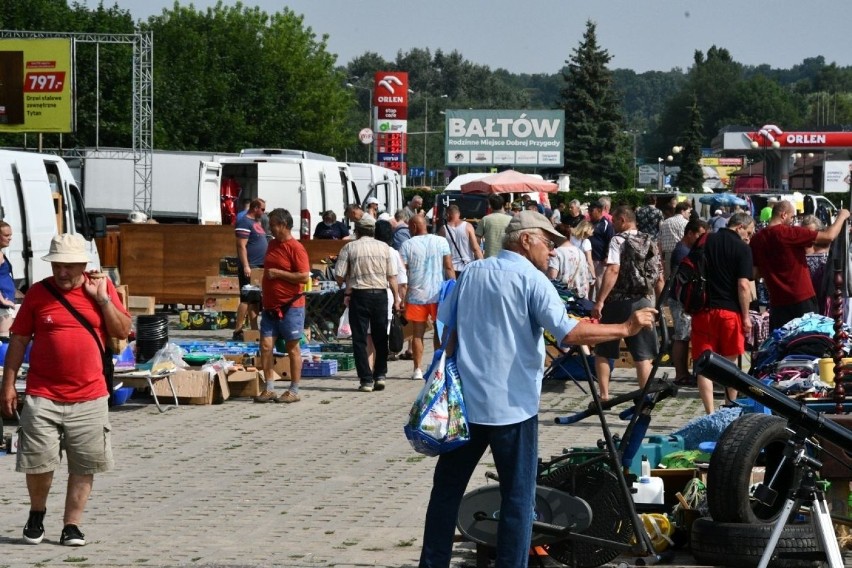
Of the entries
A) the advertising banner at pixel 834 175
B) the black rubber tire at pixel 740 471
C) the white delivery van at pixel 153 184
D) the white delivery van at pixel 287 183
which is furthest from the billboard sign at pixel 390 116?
the black rubber tire at pixel 740 471

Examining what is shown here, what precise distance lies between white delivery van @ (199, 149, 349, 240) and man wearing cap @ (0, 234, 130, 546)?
16807 millimetres

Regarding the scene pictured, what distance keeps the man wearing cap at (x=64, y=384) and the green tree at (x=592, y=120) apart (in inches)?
3645

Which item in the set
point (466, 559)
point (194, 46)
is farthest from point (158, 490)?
point (194, 46)

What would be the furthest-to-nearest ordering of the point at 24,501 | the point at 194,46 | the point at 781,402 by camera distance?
1. the point at 194,46
2. the point at 24,501
3. the point at 781,402

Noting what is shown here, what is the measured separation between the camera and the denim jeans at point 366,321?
14.5 metres

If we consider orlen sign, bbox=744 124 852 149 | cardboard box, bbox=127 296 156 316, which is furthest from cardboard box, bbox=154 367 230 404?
orlen sign, bbox=744 124 852 149

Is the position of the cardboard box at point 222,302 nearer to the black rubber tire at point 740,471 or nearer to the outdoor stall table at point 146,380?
the outdoor stall table at point 146,380

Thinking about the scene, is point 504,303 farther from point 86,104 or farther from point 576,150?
point 576,150

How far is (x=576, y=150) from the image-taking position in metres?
103

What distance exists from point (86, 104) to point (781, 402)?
52.7 m

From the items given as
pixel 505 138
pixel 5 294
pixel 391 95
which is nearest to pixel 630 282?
pixel 5 294

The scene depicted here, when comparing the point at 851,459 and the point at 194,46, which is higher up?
the point at 194,46

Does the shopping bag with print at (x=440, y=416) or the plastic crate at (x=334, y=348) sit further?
the plastic crate at (x=334, y=348)

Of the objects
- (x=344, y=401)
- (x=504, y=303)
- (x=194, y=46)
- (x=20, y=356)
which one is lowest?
(x=344, y=401)
